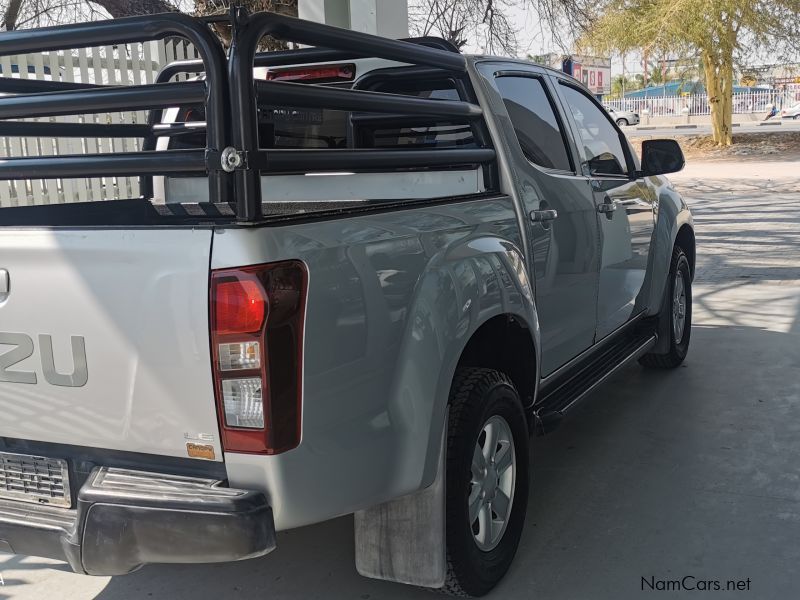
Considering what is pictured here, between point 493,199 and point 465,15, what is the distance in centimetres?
849

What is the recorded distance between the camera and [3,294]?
2.51m

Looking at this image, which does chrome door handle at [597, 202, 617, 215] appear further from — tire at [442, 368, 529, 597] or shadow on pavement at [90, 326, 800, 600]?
tire at [442, 368, 529, 597]

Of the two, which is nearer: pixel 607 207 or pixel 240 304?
pixel 240 304

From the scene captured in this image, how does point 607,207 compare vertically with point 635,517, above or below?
above

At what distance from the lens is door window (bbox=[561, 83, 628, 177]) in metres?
4.66

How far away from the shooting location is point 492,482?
3307 millimetres

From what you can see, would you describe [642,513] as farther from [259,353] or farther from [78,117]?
[78,117]

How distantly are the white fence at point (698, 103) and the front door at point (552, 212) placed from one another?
46.1 metres

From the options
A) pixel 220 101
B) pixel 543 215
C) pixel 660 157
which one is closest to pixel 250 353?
pixel 220 101

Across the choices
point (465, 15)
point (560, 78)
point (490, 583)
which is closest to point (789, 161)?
point (465, 15)

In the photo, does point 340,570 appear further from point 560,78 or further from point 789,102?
point 789,102

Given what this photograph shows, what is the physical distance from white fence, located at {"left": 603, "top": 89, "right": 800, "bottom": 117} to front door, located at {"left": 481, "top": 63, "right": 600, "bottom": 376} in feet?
151

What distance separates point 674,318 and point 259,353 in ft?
13.8

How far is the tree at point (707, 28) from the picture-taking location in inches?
Answer: 1008
